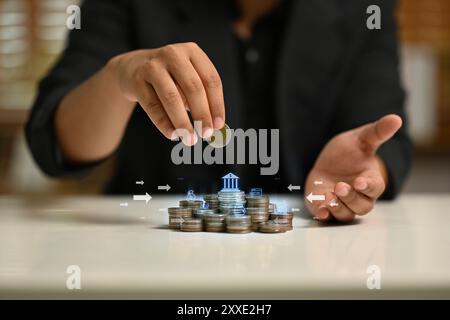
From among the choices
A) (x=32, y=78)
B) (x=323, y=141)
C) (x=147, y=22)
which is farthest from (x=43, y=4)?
(x=323, y=141)

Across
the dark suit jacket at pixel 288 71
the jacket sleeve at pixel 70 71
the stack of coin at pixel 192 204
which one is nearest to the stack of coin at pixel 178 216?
the stack of coin at pixel 192 204

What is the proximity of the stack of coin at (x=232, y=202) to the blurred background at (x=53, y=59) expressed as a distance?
0.94 meters

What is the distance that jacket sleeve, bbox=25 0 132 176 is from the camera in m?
0.71

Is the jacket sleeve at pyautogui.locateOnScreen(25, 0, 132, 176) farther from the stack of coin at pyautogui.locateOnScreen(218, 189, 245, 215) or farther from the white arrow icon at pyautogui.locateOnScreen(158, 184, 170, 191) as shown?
the stack of coin at pyautogui.locateOnScreen(218, 189, 245, 215)

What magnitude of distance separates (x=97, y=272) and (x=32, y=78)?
1.35 m

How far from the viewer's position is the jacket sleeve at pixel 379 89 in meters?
0.74

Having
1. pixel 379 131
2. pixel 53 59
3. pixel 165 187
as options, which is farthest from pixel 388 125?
pixel 53 59

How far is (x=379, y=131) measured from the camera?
0.50 meters

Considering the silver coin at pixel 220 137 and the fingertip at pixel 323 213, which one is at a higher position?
the silver coin at pixel 220 137

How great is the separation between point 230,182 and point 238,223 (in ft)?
0.23

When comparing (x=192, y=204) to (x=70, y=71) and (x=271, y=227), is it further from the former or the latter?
(x=70, y=71)

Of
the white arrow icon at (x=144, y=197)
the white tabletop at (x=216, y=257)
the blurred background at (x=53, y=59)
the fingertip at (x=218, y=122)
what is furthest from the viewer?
the blurred background at (x=53, y=59)

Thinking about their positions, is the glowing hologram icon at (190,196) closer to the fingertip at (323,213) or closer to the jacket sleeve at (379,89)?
the fingertip at (323,213)

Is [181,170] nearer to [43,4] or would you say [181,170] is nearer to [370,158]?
[370,158]
